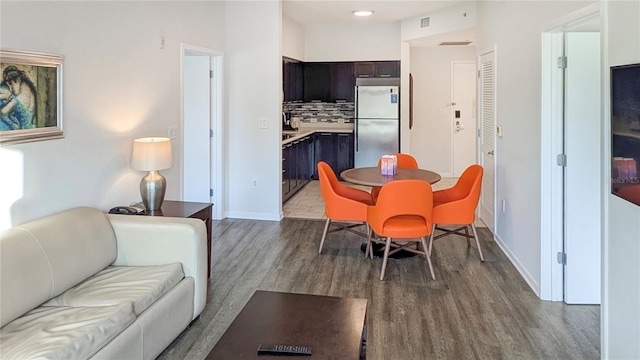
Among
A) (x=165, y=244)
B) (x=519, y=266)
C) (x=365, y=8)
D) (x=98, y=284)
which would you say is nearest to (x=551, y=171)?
(x=519, y=266)

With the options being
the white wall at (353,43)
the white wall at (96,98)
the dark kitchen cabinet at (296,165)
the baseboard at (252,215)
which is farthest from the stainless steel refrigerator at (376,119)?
the white wall at (96,98)

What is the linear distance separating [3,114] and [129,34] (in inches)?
56.6

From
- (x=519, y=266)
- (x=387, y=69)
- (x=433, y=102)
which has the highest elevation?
(x=387, y=69)

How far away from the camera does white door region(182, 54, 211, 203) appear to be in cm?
557

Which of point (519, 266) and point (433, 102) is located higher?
point (433, 102)

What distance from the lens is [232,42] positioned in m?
5.76

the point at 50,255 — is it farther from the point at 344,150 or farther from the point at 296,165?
the point at 344,150

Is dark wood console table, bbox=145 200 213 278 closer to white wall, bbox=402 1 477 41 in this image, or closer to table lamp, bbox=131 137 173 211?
table lamp, bbox=131 137 173 211

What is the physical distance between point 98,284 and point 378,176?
2.66 metres

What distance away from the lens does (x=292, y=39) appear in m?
7.62

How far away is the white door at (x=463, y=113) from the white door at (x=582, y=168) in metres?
5.59

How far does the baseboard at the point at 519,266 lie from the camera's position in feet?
11.8

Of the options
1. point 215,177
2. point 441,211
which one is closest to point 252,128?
point 215,177

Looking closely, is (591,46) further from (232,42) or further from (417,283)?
(232,42)
